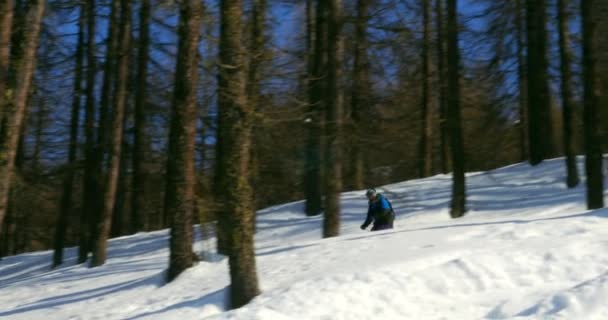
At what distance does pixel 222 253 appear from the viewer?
12523 millimetres

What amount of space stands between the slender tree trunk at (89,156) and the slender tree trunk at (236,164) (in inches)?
388

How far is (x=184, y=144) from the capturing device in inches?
427

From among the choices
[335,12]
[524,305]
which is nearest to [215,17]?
[335,12]

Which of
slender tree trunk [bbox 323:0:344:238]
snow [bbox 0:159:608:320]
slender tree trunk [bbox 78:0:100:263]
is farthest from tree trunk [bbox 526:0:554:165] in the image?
slender tree trunk [bbox 78:0:100:263]

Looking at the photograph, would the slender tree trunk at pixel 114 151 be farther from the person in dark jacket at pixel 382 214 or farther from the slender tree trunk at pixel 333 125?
the person in dark jacket at pixel 382 214

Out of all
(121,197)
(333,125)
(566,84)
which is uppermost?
(566,84)

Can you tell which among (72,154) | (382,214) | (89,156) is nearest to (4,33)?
(382,214)

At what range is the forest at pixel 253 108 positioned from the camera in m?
9.66

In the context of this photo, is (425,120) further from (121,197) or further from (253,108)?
(253,108)

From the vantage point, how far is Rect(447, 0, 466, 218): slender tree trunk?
1527cm

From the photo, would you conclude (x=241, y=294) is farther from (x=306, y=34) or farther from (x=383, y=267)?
(x=306, y=34)

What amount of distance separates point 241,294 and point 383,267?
70.6 inches

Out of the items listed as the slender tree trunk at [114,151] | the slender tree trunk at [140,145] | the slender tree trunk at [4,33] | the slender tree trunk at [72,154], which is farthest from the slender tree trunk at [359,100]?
the slender tree trunk at [4,33]

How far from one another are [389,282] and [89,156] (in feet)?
37.7
